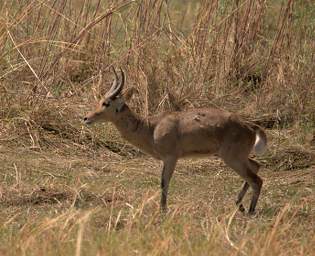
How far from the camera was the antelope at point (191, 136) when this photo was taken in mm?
8328

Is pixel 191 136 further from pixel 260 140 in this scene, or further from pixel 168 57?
pixel 168 57

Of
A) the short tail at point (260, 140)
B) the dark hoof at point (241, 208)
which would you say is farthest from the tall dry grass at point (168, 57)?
the dark hoof at point (241, 208)

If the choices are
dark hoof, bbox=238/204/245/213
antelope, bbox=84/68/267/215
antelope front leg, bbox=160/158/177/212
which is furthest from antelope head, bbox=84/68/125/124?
dark hoof, bbox=238/204/245/213

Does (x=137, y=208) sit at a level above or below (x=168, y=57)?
below

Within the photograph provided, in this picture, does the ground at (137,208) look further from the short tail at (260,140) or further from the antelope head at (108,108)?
the antelope head at (108,108)

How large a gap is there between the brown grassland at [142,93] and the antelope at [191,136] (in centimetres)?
29

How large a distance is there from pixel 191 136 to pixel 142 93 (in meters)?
2.48

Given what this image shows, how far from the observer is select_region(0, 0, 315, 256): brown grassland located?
8.68 m

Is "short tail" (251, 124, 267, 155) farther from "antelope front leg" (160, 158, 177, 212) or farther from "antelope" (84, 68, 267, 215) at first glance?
"antelope front leg" (160, 158, 177, 212)

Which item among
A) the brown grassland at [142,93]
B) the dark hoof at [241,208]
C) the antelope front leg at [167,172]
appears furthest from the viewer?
the brown grassland at [142,93]

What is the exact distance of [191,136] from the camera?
27.8ft

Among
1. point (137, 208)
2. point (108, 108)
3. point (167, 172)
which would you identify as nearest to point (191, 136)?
point (167, 172)

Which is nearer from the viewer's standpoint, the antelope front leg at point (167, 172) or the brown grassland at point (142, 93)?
the antelope front leg at point (167, 172)

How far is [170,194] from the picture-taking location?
29.0 feet
